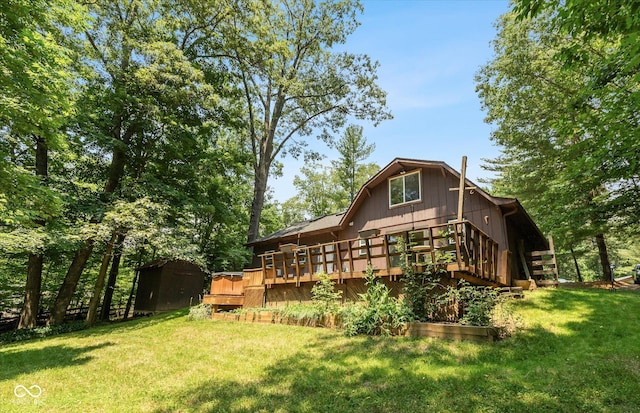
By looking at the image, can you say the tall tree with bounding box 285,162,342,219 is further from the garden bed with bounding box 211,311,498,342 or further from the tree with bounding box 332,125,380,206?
the garden bed with bounding box 211,311,498,342

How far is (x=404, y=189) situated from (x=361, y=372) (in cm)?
993

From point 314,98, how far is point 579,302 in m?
20.0

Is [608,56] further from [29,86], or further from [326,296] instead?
[29,86]

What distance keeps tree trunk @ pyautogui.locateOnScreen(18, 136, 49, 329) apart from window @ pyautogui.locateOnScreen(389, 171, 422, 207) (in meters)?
15.8

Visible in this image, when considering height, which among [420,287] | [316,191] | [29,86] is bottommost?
[420,287]

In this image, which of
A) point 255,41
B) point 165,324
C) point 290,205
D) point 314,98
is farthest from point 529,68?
point 290,205

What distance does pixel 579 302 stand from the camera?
29.9 ft

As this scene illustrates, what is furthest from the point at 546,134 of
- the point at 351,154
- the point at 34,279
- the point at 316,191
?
the point at 34,279

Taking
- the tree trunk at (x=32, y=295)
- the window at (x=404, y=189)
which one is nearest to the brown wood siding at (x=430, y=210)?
the window at (x=404, y=189)

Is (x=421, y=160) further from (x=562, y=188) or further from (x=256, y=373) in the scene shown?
(x=256, y=373)

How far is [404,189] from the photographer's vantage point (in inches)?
566

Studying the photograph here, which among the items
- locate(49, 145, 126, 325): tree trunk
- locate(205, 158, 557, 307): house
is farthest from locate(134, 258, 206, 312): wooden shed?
locate(205, 158, 557, 307): house

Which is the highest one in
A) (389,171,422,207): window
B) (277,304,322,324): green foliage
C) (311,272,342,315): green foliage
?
(389,171,422,207): window

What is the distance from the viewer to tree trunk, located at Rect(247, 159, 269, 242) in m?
21.2
